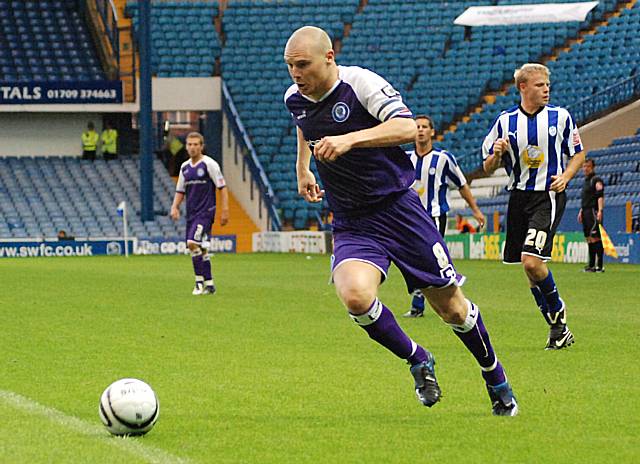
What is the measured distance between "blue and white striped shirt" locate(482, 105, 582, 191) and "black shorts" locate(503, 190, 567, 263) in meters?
0.09

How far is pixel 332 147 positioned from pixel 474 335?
1364 mm

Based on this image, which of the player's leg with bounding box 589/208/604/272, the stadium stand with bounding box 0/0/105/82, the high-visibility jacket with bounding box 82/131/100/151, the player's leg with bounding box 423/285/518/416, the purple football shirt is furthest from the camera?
the stadium stand with bounding box 0/0/105/82

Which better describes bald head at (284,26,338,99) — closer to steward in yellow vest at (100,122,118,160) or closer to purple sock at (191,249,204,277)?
purple sock at (191,249,204,277)

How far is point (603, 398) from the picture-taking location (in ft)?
24.0

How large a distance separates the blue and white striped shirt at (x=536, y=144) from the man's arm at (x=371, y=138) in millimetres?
4107

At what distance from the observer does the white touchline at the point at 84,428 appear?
548 centimetres

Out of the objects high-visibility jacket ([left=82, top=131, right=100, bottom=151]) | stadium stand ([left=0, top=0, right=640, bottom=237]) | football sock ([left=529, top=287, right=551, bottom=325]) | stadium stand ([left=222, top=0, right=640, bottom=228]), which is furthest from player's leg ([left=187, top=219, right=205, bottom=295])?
high-visibility jacket ([left=82, top=131, right=100, bottom=151])

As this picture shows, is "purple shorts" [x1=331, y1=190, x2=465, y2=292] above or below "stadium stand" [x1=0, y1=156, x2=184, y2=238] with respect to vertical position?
above

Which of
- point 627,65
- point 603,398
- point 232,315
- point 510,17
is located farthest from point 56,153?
point 603,398

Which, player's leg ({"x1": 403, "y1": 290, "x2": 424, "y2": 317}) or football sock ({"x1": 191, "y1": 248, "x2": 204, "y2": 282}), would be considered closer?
player's leg ({"x1": 403, "y1": 290, "x2": 424, "y2": 317})

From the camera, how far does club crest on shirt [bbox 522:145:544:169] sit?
10336 millimetres

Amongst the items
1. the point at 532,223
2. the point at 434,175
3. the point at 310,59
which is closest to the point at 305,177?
the point at 310,59

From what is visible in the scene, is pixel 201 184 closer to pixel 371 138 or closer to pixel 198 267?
pixel 198 267

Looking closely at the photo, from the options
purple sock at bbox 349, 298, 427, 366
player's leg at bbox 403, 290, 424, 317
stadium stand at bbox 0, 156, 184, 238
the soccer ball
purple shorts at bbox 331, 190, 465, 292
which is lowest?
stadium stand at bbox 0, 156, 184, 238
